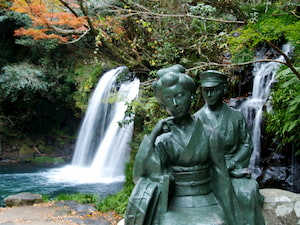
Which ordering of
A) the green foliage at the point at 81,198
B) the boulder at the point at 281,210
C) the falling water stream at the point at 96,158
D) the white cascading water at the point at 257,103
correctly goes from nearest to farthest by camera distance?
1. the boulder at the point at 281,210
2. the white cascading water at the point at 257,103
3. the green foliage at the point at 81,198
4. the falling water stream at the point at 96,158

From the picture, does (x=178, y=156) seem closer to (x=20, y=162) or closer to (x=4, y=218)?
(x=4, y=218)

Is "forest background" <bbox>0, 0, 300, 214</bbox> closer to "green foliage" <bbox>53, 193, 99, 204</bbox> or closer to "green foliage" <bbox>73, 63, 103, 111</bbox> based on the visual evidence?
"green foliage" <bbox>73, 63, 103, 111</bbox>

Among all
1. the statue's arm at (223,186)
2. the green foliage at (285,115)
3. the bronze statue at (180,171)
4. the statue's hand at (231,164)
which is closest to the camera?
the bronze statue at (180,171)

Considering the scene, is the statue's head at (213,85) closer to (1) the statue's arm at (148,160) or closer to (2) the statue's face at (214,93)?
(2) the statue's face at (214,93)

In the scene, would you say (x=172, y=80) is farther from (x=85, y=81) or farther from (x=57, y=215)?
(x=85, y=81)

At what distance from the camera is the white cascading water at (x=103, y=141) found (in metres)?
10.7

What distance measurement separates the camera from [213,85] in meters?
2.73

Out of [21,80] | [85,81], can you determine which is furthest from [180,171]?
[21,80]

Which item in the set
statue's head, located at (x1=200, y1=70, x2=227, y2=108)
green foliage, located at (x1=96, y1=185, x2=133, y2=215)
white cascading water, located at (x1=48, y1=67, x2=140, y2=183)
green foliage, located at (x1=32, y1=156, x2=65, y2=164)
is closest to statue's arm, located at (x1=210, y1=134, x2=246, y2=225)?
statue's head, located at (x1=200, y1=70, x2=227, y2=108)

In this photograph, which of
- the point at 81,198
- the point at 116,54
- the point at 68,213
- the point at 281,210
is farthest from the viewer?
the point at 116,54

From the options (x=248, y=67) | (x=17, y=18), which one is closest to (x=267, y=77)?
(x=248, y=67)

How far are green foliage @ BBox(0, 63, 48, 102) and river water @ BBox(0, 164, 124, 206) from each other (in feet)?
10.4

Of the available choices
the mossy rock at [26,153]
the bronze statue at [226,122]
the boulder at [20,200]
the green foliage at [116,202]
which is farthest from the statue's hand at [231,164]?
the mossy rock at [26,153]

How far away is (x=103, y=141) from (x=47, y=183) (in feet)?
8.03
